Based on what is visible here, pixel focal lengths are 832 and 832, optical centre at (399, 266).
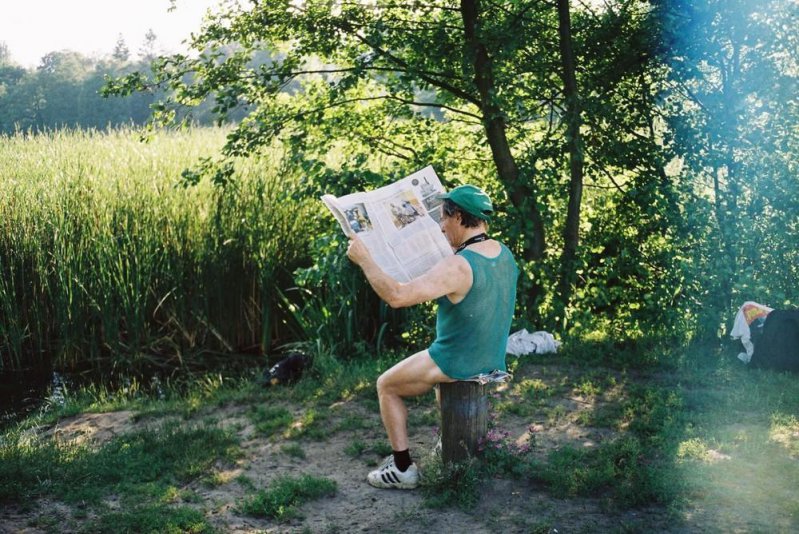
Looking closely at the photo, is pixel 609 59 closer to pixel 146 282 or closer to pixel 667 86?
pixel 667 86

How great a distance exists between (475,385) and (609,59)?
4007 mm

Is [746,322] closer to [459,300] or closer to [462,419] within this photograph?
[462,419]

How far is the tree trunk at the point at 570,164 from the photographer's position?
259 inches

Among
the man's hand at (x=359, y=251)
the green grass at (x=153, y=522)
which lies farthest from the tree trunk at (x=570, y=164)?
the green grass at (x=153, y=522)

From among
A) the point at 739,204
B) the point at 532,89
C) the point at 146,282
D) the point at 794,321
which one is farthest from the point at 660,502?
the point at 146,282

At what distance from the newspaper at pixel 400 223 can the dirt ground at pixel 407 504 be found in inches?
45.6

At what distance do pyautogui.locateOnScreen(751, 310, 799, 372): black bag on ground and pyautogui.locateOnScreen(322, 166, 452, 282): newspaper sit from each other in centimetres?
306

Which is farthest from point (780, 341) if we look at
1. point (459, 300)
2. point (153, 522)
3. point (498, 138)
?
point (153, 522)

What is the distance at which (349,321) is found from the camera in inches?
288

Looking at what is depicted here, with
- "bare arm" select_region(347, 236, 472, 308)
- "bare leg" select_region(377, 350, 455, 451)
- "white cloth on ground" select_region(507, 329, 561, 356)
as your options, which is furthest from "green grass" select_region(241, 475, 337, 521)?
"white cloth on ground" select_region(507, 329, 561, 356)

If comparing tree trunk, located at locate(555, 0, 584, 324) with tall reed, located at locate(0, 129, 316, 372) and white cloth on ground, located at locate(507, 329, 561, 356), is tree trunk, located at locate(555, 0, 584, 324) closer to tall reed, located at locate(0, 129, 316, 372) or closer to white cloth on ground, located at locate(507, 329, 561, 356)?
white cloth on ground, located at locate(507, 329, 561, 356)

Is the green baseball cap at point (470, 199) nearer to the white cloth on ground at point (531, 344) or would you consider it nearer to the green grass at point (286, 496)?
the green grass at point (286, 496)

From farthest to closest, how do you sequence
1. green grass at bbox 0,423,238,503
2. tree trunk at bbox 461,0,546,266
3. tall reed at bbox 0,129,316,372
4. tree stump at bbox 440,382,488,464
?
tall reed at bbox 0,129,316,372 → tree trunk at bbox 461,0,546,266 → green grass at bbox 0,423,238,503 → tree stump at bbox 440,382,488,464

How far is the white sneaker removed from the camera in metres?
4.21
